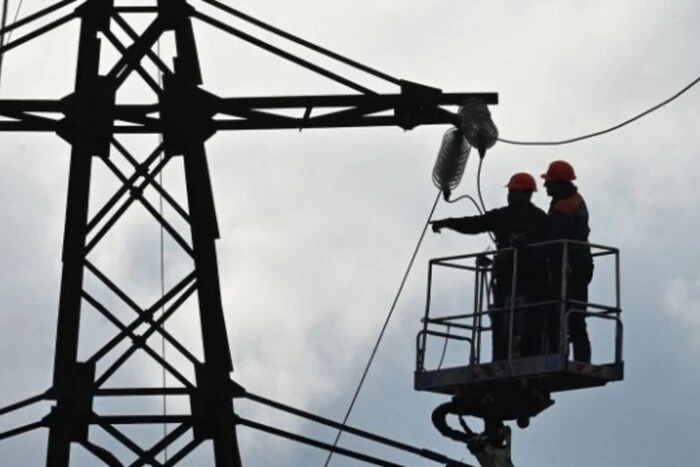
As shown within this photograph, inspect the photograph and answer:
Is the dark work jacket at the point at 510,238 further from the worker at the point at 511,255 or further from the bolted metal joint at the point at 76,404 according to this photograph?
the bolted metal joint at the point at 76,404

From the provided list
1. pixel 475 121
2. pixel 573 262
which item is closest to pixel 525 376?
pixel 573 262

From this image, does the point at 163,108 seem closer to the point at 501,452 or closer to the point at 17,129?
the point at 17,129

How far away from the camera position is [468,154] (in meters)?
48.4

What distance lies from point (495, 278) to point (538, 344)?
1.04 m

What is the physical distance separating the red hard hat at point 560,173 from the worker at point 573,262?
0.80 ft

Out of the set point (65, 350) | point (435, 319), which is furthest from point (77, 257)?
point (435, 319)

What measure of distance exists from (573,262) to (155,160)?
4467 mm

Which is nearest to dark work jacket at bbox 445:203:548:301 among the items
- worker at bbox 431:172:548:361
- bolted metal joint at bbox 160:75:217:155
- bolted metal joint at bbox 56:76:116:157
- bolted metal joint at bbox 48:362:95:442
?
worker at bbox 431:172:548:361

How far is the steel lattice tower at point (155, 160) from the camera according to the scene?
154 feet

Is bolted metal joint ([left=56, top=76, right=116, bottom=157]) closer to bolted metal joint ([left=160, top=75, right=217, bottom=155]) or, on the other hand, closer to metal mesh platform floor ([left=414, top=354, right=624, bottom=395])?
bolted metal joint ([left=160, top=75, right=217, bottom=155])

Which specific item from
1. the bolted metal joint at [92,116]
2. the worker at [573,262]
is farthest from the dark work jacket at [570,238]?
the bolted metal joint at [92,116]

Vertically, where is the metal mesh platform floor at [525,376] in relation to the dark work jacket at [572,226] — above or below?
below

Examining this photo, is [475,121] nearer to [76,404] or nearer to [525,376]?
[525,376]

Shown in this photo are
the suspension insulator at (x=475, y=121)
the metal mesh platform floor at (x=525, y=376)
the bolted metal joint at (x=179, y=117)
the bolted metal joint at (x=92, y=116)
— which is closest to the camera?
the metal mesh platform floor at (x=525, y=376)
